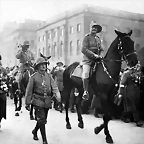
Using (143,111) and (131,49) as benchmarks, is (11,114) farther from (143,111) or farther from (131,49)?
(131,49)

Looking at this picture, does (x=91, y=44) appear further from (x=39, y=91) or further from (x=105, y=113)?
(x=39, y=91)

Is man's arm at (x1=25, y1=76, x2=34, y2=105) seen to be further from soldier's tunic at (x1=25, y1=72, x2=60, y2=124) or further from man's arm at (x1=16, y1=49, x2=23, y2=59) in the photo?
man's arm at (x1=16, y1=49, x2=23, y2=59)

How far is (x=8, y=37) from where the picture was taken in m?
6.64

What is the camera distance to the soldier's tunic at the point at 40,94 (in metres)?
4.33

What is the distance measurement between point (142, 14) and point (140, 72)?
1.29 m

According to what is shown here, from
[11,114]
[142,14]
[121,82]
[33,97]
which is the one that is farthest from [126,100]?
[11,114]

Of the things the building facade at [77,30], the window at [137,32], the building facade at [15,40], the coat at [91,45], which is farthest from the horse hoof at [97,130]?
the building facade at [15,40]

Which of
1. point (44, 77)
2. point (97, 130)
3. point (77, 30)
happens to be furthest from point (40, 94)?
point (77, 30)

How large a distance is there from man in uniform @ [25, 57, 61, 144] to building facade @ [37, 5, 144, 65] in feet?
5.29

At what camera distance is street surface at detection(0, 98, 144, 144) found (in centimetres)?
453

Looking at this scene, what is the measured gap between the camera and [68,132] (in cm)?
517

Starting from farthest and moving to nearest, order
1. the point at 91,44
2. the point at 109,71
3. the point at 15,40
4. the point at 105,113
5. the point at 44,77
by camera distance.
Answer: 1. the point at 15,40
2. the point at 91,44
3. the point at 109,71
4. the point at 105,113
5. the point at 44,77

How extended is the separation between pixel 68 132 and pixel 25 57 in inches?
102

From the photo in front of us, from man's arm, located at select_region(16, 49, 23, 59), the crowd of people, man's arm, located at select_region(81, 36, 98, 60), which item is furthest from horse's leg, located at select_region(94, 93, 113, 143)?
man's arm, located at select_region(16, 49, 23, 59)
